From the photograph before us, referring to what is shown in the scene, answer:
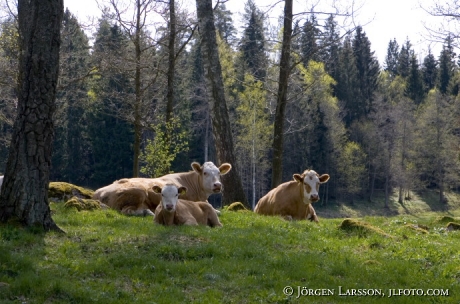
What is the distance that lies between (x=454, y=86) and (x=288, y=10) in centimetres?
7304

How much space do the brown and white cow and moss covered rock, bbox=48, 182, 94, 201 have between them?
4955mm

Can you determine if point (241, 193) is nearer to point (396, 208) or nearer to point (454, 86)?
point (396, 208)

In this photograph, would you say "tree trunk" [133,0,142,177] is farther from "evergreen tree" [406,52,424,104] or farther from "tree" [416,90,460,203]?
"evergreen tree" [406,52,424,104]

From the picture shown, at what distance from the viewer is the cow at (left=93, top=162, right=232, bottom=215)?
13.3m

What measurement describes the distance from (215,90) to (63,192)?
5265mm

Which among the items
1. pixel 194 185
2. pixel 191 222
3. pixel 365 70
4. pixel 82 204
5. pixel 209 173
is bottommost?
pixel 191 222

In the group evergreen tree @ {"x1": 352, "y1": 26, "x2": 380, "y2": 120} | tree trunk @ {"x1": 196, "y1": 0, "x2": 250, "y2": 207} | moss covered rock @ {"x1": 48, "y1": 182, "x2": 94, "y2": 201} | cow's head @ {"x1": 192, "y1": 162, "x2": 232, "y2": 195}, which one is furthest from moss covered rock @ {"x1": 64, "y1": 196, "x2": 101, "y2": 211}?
evergreen tree @ {"x1": 352, "y1": 26, "x2": 380, "y2": 120}

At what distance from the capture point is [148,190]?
13641 millimetres

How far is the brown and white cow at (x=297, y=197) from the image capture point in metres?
14.9

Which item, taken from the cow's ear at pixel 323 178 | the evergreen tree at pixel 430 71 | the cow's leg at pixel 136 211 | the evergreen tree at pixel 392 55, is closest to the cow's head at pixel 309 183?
the cow's ear at pixel 323 178

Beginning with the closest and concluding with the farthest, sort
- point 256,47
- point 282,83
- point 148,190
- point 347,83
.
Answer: point 148,190
point 282,83
point 256,47
point 347,83

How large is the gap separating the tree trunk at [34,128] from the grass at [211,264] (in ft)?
1.47

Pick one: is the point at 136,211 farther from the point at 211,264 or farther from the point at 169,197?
the point at 211,264

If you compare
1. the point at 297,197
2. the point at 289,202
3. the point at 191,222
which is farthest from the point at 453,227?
the point at 191,222
